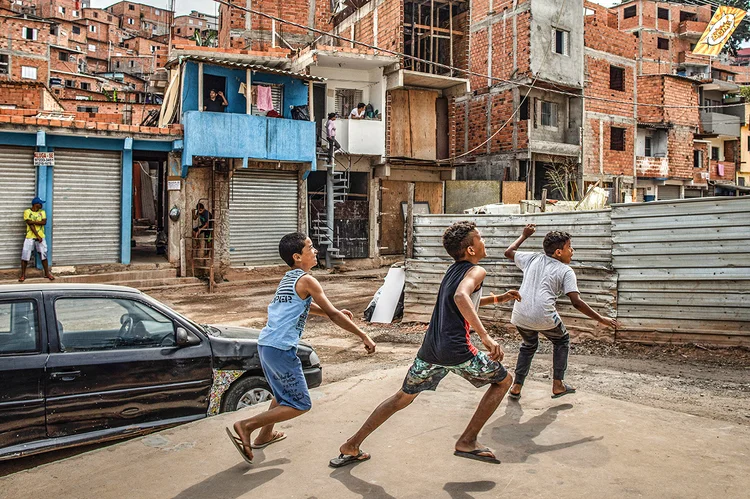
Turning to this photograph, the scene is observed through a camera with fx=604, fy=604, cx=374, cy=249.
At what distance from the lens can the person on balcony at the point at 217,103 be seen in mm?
18062

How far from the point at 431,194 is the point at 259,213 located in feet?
22.9

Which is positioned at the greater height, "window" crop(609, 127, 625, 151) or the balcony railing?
the balcony railing

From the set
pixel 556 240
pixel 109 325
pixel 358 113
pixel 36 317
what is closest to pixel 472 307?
pixel 556 240

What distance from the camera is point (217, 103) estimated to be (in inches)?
731

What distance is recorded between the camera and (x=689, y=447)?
4.29 meters

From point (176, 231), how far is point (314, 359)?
12442 millimetres

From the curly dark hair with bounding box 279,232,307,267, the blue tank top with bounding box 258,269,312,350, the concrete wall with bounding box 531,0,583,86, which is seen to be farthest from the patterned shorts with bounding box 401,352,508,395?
the concrete wall with bounding box 531,0,583,86

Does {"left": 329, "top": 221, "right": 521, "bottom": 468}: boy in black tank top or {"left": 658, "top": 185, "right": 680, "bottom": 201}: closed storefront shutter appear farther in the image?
{"left": 658, "top": 185, "right": 680, "bottom": 201}: closed storefront shutter

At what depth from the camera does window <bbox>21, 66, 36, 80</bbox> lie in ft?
127

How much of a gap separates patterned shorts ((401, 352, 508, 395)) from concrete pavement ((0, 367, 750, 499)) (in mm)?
554

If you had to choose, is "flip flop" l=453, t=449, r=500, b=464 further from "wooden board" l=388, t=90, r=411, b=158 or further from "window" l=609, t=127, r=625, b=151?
"window" l=609, t=127, r=625, b=151

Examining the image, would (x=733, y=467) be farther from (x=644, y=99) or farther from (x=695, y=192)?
(x=695, y=192)

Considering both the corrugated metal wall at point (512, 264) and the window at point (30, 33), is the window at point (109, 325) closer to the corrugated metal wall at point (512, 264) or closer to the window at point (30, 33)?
the corrugated metal wall at point (512, 264)

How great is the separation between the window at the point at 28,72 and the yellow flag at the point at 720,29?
126ft
